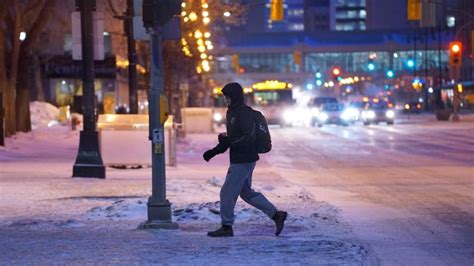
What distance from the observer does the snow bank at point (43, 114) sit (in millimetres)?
48969

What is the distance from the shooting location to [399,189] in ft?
56.2

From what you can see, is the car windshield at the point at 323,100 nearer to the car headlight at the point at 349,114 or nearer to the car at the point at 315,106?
the car at the point at 315,106

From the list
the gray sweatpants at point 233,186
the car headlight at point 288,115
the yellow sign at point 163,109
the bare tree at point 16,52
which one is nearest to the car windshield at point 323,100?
the car headlight at point 288,115

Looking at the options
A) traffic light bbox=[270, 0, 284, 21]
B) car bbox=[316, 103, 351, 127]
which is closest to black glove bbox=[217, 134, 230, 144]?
traffic light bbox=[270, 0, 284, 21]

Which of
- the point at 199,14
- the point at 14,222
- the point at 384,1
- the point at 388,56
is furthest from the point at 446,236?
the point at 384,1

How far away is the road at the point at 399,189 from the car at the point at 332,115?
23519 millimetres

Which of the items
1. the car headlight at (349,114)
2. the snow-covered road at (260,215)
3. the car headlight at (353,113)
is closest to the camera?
the snow-covered road at (260,215)

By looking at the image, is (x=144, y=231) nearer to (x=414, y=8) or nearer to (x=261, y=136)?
(x=261, y=136)

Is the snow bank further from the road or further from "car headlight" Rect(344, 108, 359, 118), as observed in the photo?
"car headlight" Rect(344, 108, 359, 118)

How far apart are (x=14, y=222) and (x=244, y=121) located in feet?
12.3

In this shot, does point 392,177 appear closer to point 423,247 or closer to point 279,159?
point 279,159

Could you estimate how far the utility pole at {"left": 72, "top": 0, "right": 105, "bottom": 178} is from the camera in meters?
18.2

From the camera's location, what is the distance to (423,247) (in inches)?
406

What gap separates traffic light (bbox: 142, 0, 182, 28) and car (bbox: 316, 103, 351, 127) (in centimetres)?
4767
